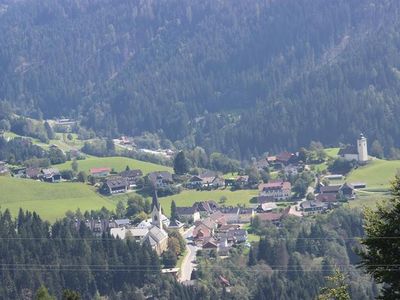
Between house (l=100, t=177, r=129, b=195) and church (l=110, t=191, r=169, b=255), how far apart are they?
1643 cm

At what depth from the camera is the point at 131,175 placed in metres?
116

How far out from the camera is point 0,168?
120 metres

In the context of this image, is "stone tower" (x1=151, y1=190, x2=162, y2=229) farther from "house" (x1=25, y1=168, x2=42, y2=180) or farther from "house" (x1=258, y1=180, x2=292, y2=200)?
"house" (x1=25, y1=168, x2=42, y2=180)

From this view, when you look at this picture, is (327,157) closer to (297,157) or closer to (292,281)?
(297,157)

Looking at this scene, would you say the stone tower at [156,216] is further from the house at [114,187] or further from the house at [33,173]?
the house at [33,173]

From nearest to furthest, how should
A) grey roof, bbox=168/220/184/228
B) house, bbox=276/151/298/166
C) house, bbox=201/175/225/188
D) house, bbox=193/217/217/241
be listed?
1. house, bbox=193/217/217/241
2. grey roof, bbox=168/220/184/228
3. house, bbox=201/175/225/188
4. house, bbox=276/151/298/166

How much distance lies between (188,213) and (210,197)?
7484 mm

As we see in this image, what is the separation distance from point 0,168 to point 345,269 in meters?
53.0

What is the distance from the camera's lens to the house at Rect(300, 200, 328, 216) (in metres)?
96.9

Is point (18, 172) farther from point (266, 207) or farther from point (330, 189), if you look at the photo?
point (330, 189)

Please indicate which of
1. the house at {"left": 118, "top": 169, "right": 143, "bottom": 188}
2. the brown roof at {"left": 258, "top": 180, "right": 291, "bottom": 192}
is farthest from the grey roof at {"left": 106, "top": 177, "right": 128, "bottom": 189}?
the brown roof at {"left": 258, "top": 180, "right": 291, "bottom": 192}

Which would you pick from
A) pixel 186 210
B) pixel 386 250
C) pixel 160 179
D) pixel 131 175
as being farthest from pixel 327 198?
pixel 386 250

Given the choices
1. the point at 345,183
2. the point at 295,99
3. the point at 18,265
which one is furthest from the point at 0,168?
the point at 295,99

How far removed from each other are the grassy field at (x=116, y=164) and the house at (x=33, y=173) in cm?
623
